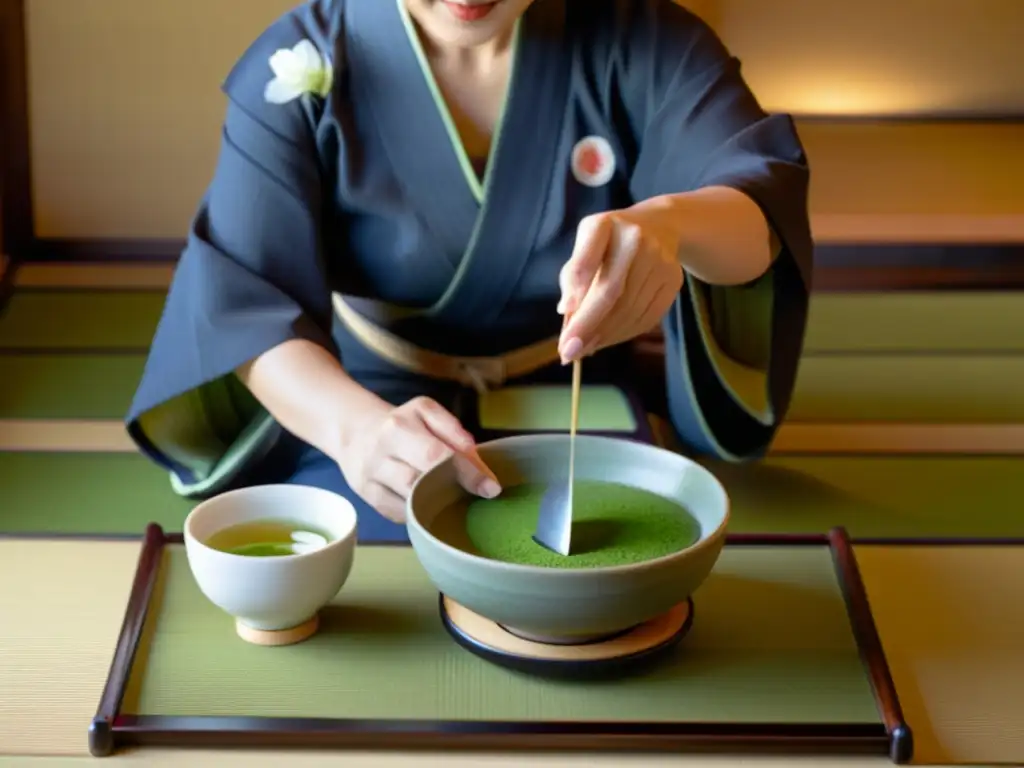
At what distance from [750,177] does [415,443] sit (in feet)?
1.60

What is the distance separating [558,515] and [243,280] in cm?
50

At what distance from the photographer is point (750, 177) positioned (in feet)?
4.71

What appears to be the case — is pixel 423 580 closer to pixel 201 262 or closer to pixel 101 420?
pixel 201 262

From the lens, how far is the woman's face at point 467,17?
4.41 feet

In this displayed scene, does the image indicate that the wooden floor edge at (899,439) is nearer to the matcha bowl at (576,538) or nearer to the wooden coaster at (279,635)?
the matcha bowl at (576,538)

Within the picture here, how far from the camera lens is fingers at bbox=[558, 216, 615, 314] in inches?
42.9

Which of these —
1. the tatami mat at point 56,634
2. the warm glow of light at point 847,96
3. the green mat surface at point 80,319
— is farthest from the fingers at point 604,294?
the warm glow of light at point 847,96

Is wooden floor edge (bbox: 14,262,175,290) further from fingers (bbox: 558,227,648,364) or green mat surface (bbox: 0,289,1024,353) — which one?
fingers (bbox: 558,227,648,364)

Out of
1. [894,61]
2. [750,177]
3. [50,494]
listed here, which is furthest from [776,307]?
[894,61]

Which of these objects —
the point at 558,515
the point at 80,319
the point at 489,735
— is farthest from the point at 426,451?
the point at 80,319

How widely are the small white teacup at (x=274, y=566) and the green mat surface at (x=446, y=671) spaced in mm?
29

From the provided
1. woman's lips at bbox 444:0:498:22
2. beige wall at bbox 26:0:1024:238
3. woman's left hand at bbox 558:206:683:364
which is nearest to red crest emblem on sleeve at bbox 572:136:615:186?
woman's lips at bbox 444:0:498:22

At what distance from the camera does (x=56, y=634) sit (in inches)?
48.4

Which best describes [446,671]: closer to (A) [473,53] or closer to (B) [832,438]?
(A) [473,53]
